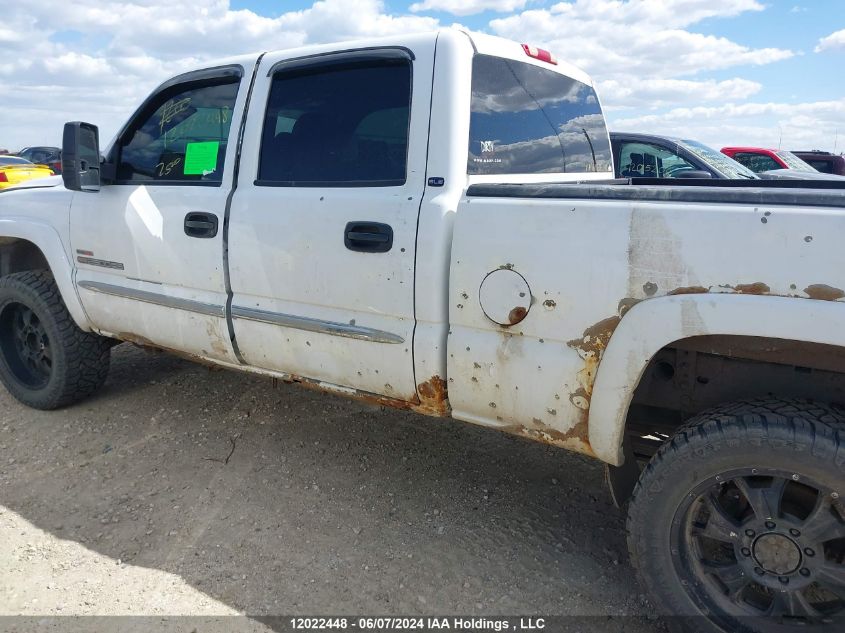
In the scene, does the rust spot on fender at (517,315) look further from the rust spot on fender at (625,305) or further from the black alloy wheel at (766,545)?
the black alloy wheel at (766,545)

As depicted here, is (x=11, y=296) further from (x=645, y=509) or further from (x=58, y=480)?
(x=645, y=509)

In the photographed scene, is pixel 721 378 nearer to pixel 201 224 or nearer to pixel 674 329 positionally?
pixel 674 329

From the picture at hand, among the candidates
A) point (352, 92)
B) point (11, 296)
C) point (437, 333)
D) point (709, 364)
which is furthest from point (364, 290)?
point (11, 296)

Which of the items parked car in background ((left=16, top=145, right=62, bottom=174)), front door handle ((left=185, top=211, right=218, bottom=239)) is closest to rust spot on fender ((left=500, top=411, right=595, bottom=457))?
front door handle ((left=185, top=211, right=218, bottom=239))

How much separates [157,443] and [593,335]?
9.02 feet

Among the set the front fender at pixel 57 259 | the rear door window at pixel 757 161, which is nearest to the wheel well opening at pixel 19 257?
the front fender at pixel 57 259

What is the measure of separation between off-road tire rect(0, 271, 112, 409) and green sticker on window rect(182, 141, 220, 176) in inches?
55.4

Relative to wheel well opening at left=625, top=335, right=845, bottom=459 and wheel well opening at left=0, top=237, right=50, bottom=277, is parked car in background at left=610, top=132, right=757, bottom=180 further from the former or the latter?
wheel well opening at left=0, top=237, right=50, bottom=277

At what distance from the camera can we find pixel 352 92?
9.73 feet

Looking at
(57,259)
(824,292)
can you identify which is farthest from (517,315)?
(57,259)

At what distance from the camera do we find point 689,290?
6.68 ft

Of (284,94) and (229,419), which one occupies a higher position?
(284,94)

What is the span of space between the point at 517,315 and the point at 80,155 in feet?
8.42

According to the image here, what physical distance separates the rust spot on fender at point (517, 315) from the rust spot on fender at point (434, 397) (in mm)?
420
